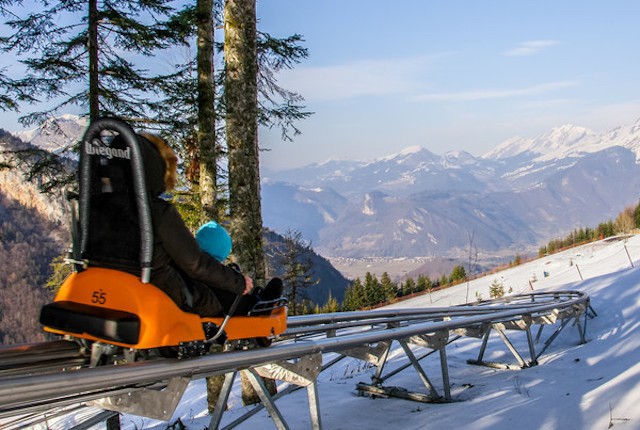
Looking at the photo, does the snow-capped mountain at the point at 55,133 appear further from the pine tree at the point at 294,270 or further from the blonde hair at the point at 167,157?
the pine tree at the point at 294,270

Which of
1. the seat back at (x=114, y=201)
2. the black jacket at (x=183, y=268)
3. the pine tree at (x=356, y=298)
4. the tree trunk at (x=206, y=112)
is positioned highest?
the tree trunk at (x=206, y=112)

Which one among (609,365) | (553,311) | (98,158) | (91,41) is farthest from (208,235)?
(91,41)

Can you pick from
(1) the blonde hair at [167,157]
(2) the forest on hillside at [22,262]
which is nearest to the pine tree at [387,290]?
(2) the forest on hillside at [22,262]

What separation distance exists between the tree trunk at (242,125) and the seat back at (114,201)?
4190mm

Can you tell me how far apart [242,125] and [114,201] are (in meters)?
4.42

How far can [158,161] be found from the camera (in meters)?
3.71

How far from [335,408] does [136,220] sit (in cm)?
373

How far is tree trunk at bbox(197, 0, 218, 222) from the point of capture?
10.7m

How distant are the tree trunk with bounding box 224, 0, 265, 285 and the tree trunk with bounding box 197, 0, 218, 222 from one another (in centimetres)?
288

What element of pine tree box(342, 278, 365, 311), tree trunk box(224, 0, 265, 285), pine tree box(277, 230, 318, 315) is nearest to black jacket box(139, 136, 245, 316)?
tree trunk box(224, 0, 265, 285)

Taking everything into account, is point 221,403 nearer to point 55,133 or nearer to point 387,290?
point 55,133

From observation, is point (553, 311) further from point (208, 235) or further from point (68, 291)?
point (68, 291)

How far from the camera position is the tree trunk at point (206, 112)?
10742 mm

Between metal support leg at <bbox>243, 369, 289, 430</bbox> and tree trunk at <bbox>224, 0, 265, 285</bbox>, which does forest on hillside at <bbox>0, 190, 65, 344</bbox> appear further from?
metal support leg at <bbox>243, 369, 289, 430</bbox>
